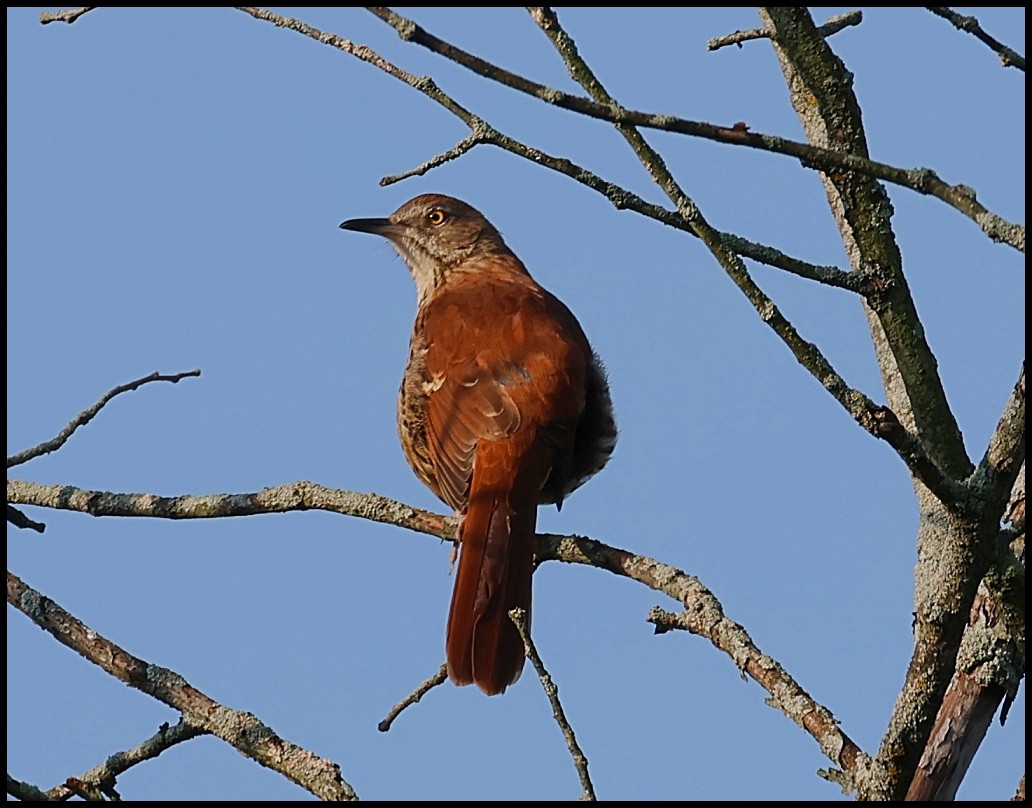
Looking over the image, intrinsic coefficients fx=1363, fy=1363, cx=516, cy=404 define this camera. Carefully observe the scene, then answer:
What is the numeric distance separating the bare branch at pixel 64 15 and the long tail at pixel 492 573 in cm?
204

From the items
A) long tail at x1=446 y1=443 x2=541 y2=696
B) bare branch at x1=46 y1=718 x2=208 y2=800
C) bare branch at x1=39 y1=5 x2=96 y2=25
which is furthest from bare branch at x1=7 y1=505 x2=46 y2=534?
long tail at x1=446 y1=443 x2=541 y2=696

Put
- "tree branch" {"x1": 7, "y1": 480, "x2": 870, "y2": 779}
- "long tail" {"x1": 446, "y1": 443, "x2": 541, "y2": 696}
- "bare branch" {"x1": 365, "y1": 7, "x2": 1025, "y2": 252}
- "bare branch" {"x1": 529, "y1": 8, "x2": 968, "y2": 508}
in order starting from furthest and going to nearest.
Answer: "long tail" {"x1": 446, "y1": 443, "x2": 541, "y2": 696} → "tree branch" {"x1": 7, "y1": 480, "x2": 870, "y2": 779} → "bare branch" {"x1": 529, "y1": 8, "x2": 968, "y2": 508} → "bare branch" {"x1": 365, "y1": 7, "x2": 1025, "y2": 252}

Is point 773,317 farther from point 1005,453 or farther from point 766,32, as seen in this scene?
point 766,32

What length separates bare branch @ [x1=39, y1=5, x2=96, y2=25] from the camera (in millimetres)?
3693

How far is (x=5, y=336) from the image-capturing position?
341cm

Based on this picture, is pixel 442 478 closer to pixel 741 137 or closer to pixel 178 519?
pixel 178 519

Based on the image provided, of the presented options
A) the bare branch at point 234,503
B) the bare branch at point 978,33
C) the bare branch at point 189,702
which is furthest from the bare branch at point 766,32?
the bare branch at point 189,702

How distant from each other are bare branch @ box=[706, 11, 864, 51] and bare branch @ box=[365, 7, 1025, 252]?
1302mm

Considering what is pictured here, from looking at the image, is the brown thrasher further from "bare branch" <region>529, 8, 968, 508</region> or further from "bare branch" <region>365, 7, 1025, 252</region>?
"bare branch" <region>365, 7, 1025, 252</region>

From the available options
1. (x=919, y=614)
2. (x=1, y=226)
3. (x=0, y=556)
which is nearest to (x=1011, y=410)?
(x=919, y=614)

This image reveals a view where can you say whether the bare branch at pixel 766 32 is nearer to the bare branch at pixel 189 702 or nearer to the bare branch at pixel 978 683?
the bare branch at pixel 978 683

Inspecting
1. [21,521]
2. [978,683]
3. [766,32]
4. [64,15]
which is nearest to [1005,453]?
[978,683]

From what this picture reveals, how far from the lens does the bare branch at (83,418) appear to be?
12.1ft

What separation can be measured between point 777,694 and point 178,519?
1999mm
